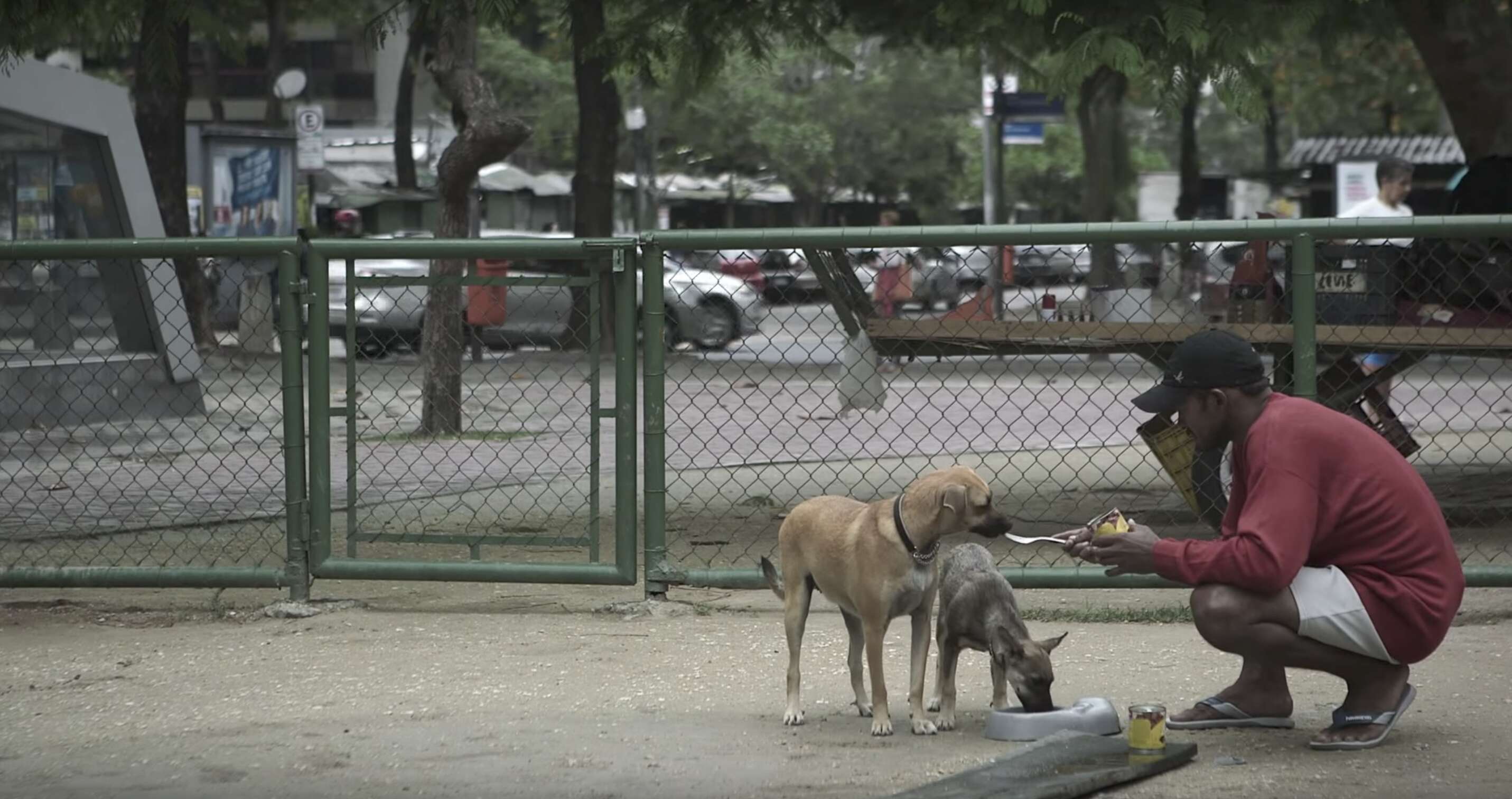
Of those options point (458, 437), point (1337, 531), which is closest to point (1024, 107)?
point (458, 437)

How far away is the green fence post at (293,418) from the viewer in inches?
256

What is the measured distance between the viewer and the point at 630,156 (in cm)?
5141

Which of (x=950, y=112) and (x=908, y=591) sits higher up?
(x=950, y=112)

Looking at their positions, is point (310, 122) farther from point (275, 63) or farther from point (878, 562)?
point (878, 562)

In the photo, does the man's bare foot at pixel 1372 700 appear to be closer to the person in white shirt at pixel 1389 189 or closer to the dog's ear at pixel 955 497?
the dog's ear at pixel 955 497

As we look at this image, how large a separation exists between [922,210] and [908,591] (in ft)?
164

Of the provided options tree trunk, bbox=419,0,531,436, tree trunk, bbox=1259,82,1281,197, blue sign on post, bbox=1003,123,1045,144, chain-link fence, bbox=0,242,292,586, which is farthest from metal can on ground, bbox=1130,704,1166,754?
blue sign on post, bbox=1003,123,1045,144

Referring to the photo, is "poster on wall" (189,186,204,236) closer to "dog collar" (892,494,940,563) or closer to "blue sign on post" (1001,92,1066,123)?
"blue sign on post" (1001,92,1066,123)

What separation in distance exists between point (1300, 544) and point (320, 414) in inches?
147

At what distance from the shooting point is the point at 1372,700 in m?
4.69

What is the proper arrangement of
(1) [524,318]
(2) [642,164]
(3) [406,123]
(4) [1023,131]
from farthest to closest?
(2) [642,164]
(3) [406,123]
(4) [1023,131]
(1) [524,318]

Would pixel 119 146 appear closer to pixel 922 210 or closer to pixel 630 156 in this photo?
pixel 630 156

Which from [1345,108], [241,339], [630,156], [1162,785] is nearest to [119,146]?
[241,339]

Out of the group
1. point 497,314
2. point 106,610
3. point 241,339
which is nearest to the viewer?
point 106,610
